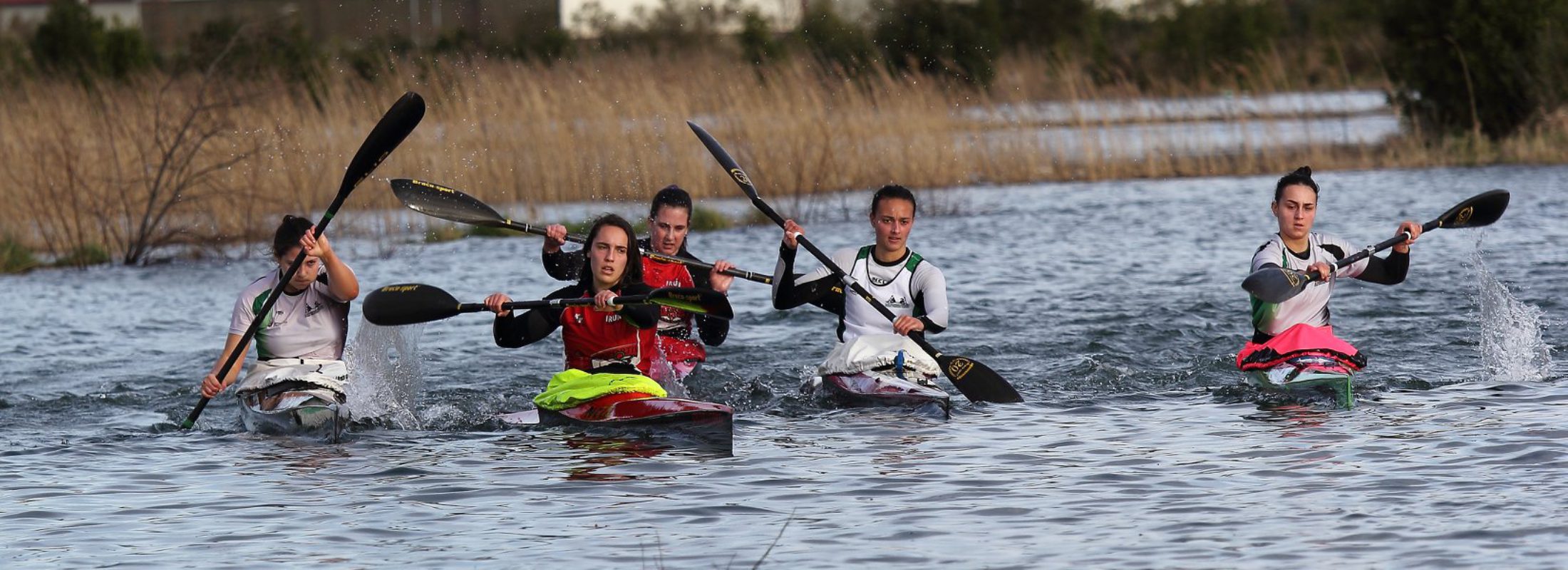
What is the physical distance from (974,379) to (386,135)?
2.72 metres

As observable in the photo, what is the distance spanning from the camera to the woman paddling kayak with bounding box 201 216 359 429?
7438mm

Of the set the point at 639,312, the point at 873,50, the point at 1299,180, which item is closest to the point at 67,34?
the point at 873,50

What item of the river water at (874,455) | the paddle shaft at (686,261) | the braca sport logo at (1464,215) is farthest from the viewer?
the braca sport logo at (1464,215)

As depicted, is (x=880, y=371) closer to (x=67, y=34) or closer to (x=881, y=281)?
(x=881, y=281)

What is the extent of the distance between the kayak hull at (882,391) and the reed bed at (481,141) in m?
7.50

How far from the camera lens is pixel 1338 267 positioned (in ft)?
25.1

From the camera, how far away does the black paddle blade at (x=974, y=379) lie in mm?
7828

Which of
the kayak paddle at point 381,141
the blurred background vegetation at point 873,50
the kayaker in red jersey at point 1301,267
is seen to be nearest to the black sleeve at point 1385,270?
the kayaker in red jersey at point 1301,267

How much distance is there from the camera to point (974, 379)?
784 centimetres

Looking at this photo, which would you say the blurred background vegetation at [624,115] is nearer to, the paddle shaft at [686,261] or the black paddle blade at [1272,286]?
the paddle shaft at [686,261]

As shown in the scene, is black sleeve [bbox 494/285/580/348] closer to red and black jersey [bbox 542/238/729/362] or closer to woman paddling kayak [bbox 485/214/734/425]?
woman paddling kayak [bbox 485/214/734/425]

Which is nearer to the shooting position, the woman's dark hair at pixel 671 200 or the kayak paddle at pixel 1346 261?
the kayak paddle at pixel 1346 261

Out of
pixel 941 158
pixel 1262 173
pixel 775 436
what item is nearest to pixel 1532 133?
pixel 1262 173

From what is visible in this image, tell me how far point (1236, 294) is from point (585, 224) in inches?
212
